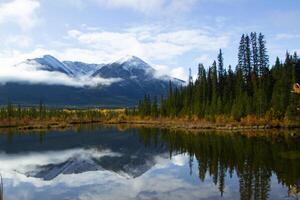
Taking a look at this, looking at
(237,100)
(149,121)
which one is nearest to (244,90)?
(237,100)

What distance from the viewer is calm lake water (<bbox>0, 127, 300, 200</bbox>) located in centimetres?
3362

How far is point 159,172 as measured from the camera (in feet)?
153

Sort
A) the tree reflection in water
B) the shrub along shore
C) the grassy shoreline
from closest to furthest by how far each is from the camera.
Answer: the tree reflection in water, the grassy shoreline, the shrub along shore

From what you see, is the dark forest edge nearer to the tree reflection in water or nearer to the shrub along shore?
the shrub along shore

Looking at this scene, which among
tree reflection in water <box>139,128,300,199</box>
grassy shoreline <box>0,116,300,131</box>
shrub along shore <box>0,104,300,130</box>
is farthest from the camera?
shrub along shore <box>0,104,300,130</box>

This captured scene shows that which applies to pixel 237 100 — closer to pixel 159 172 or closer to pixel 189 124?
pixel 189 124

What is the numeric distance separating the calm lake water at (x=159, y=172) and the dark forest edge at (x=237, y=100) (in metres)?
26.7

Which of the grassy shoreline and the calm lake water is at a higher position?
the grassy shoreline

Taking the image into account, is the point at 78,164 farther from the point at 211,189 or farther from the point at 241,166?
the point at 211,189

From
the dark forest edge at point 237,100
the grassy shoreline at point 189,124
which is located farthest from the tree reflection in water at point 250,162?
the grassy shoreline at point 189,124

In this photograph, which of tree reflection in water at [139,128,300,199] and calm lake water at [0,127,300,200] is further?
tree reflection in water at [139,128,300,199]

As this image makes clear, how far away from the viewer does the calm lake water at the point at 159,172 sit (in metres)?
33.6

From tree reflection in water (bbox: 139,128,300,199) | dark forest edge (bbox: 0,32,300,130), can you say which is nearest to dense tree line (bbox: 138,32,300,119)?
dark forest edge (bbox: 0,32,300,130)

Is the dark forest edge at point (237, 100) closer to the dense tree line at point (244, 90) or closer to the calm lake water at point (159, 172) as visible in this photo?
the dense tree line at point (244, 90)
